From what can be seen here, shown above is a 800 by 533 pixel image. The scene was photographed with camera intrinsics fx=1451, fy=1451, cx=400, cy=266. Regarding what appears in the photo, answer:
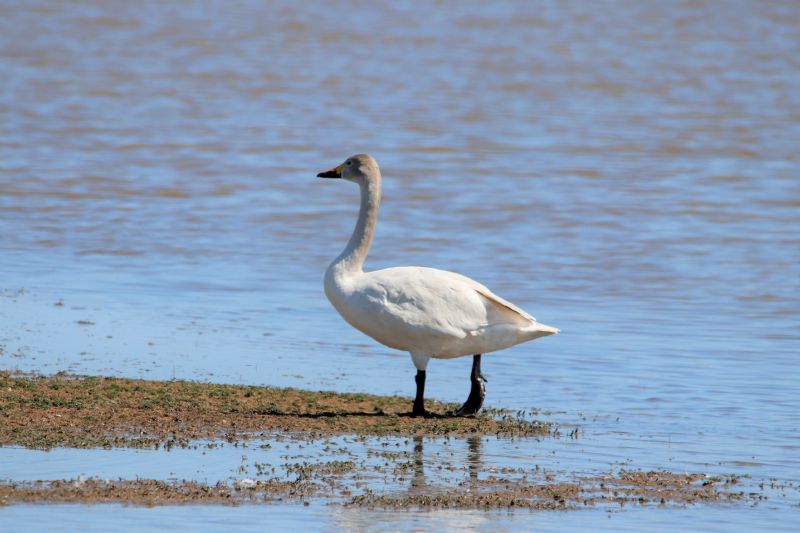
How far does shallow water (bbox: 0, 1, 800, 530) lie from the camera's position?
10289 millimetres

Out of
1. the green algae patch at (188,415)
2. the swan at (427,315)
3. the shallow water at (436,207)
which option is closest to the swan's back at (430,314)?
the swan at (427,315)

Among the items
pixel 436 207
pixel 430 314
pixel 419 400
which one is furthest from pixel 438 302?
pixel 436 207

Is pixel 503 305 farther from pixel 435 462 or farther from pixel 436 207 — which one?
pixel 436 207

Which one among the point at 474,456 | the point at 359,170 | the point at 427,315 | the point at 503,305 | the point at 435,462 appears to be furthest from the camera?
the point at 359,170

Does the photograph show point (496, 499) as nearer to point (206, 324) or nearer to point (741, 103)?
point (206, 324)

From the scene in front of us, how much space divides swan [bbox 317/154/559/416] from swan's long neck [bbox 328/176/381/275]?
0.01 m

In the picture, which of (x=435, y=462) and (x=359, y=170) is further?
(x=359, y=170)

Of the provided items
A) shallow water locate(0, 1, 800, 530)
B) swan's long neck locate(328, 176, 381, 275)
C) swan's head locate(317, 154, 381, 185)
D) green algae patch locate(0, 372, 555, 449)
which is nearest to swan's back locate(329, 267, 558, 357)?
swan's long neck locate(328, 176, 381, 275)

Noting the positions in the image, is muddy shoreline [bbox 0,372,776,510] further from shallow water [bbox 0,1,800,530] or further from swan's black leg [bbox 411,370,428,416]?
shallow water [bbox 0,1,800,530]

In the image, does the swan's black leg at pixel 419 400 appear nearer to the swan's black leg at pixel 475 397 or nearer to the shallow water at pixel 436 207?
the swan's black leg at pixel 475 397

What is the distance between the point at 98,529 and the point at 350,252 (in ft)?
11.8

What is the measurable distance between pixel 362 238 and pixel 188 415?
1834 mm

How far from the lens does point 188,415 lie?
28.3 ft

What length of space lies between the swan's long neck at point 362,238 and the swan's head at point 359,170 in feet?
0.11
